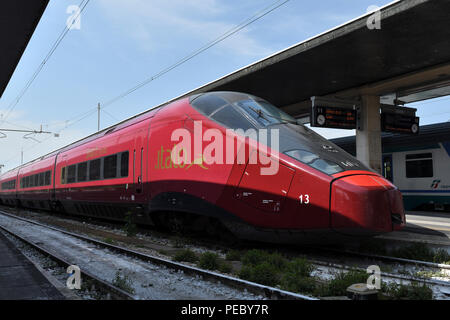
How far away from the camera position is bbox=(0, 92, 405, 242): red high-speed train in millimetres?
5547

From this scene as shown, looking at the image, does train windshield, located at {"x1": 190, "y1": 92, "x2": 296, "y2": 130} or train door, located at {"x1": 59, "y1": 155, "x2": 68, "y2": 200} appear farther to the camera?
train door, located at {"x1": 59, "y1": 155, "x2": 68, "y2": 200}

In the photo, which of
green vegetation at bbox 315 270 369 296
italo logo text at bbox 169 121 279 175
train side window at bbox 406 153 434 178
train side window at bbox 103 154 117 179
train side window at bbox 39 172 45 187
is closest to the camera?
green vegetation at bbox 315 270 369 296

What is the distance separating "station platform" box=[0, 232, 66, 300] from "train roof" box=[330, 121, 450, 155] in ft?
46.2

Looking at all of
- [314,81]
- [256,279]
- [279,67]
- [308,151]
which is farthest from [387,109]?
[256,279]

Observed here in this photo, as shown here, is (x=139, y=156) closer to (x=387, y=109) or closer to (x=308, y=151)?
(x=308, y=151)

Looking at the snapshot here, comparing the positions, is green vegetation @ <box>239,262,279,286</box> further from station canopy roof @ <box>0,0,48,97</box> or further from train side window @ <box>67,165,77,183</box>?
train side window @ <box>67,165,77,183</box>

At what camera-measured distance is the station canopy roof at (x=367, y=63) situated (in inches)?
385

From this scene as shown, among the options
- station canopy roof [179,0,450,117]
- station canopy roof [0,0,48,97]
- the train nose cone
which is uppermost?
station canopy roof [179,0,450,117]

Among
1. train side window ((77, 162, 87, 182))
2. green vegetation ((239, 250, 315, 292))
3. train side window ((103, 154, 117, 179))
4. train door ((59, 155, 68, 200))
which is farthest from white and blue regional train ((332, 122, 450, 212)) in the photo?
train door ((59, 155, 68, 200))

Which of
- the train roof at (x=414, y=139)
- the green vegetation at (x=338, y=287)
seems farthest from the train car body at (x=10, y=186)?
the green vegetation at (x=338, y=287)

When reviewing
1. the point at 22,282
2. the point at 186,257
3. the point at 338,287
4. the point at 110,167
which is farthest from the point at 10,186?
the point at 338,287

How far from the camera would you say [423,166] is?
14.6 metres

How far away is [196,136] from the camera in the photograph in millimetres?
7234
